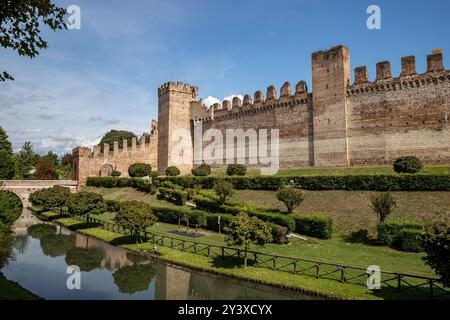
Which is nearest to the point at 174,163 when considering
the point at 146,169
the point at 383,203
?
the point at 146,169

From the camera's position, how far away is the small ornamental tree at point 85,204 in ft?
89.0

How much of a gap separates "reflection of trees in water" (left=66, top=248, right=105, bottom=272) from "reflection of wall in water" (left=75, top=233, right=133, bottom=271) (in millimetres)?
297

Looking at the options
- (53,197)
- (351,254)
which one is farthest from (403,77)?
(53,197)

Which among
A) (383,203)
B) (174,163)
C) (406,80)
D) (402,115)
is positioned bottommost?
(383,203)

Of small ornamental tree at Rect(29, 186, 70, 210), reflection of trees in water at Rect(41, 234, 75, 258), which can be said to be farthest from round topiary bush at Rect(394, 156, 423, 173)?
small ornamental tree at Rect(29, 186, 70, 210)

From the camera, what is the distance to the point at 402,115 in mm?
28266

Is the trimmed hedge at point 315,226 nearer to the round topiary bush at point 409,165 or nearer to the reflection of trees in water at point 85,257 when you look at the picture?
the round topiary bush at point 409,165

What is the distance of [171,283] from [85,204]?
597 inches

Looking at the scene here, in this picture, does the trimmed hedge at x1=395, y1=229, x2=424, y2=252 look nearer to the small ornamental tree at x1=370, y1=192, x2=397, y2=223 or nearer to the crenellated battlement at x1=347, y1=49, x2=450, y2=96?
the small ornamental tree at x1=370, y1=192, x2=397, y2=223

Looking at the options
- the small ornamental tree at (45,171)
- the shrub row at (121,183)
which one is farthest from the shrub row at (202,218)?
the small ornamental tree at (45,171)

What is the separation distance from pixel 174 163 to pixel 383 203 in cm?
3041

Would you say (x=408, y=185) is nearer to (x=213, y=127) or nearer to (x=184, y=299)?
(x=184, y=299)

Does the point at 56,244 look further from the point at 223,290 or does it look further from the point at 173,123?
the point at 173,123

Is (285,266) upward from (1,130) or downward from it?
downward
